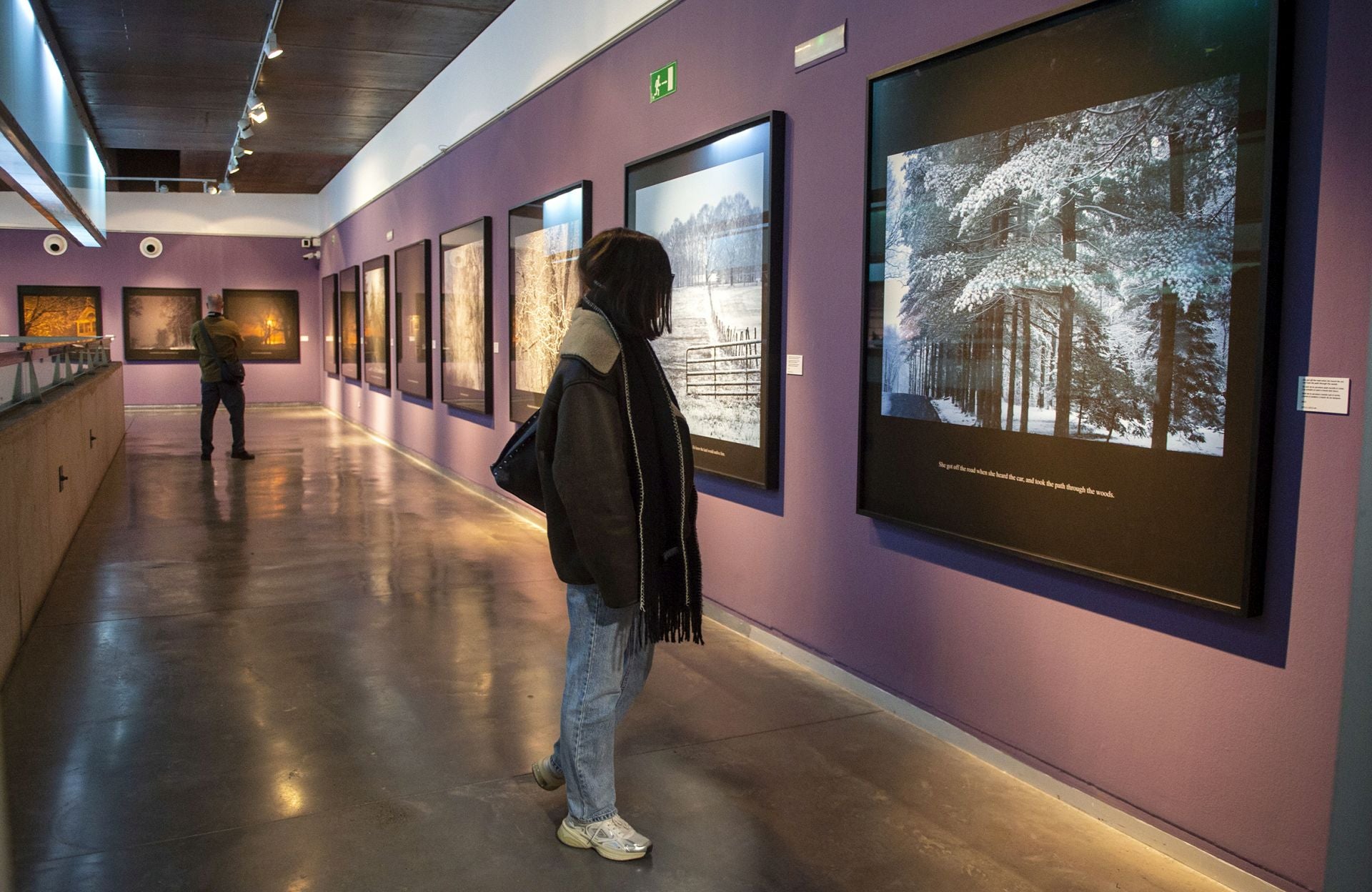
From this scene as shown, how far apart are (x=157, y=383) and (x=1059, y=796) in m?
18.7

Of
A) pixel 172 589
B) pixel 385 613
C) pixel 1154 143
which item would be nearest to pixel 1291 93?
pixel 1154 143

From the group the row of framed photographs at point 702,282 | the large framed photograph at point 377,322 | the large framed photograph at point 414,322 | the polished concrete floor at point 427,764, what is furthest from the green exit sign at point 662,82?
the large framed photograph at point 377,322

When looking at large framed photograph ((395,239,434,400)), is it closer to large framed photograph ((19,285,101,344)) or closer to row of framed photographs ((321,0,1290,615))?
row of framed photographs ((321,0,1290,615))

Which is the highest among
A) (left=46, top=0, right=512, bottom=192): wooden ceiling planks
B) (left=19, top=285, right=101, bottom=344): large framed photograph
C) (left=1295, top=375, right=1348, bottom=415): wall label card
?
(left=46, top=0, right=512, bottom=192): wooden ceiling planks

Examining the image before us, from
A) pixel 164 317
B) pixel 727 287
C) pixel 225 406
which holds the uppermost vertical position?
pixel 164 317

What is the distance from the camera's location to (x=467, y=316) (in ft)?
30.6

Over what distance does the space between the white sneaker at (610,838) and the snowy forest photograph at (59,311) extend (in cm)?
1762

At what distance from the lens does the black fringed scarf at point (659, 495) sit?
256 cm

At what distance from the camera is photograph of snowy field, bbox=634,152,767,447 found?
4.65 m

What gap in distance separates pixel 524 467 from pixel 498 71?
6.54 m

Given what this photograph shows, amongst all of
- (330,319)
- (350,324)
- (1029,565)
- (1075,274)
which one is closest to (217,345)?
(350,324)

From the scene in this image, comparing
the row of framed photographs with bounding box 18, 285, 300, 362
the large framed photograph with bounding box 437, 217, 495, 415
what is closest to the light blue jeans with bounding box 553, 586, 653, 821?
the large framed photograph with bounding box 437, 217, 495, 415

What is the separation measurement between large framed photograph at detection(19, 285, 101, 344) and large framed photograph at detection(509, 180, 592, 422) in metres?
12.7

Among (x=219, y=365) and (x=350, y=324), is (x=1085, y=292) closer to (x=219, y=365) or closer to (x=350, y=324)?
(x=219, y=365)
